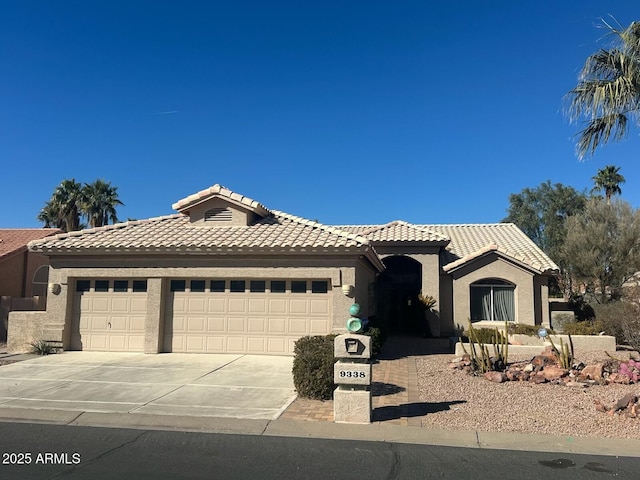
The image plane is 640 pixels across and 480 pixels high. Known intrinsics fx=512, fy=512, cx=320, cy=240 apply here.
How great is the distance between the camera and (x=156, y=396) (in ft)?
31.2

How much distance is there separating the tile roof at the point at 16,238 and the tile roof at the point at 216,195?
12.6 m

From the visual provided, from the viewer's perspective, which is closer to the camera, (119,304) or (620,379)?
(620,379)

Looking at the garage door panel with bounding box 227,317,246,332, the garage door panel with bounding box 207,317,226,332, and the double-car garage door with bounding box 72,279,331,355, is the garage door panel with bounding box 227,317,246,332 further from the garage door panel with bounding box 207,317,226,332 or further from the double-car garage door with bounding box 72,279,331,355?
the garage door panel with bounding box 207,317,226,332

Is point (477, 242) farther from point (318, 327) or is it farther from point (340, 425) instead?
point (340, 425)

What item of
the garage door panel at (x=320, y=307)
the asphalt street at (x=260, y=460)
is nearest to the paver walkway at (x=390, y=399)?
the asphalt street at (x=260, y=460)

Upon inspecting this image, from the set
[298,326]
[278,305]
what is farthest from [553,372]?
[278,305]

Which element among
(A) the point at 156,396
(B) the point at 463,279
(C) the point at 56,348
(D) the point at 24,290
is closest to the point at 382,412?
(A) the point at 156,396

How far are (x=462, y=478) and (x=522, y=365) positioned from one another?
284 inches

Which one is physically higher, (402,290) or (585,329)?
(402,290)

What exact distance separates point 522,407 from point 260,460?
4.99m

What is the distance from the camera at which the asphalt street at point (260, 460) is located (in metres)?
5.64

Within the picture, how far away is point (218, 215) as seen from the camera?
1708 cm

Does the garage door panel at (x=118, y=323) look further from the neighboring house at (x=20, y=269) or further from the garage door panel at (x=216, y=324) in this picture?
the neighboring house at (x=20, y=269)

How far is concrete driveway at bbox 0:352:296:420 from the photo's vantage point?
8.77 metres
